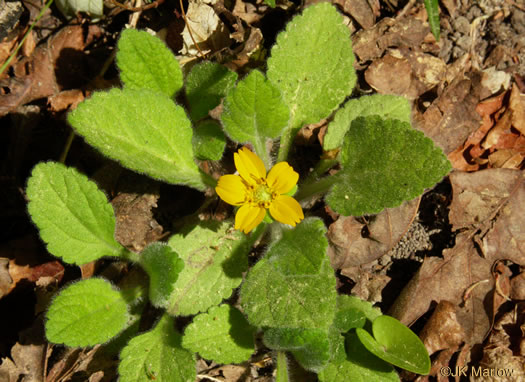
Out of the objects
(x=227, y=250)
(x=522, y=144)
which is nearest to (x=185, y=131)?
(x=227, y=250)

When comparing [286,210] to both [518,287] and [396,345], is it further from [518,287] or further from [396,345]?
[518,287]

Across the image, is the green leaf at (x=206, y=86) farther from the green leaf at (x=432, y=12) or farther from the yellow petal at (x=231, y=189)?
A: the green leaf at (x=432, y=12)

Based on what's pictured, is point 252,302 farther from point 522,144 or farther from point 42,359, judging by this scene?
point 522,144

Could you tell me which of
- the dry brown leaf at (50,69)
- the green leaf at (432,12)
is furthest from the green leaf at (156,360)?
the green leaf at (432,12)

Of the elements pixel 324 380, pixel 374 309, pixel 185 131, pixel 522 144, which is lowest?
pixel 324 380

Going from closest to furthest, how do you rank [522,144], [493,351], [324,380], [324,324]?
[324,324] → [324,380] → [493,351] → [522,144]

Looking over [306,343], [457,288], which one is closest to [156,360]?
[306,343]
